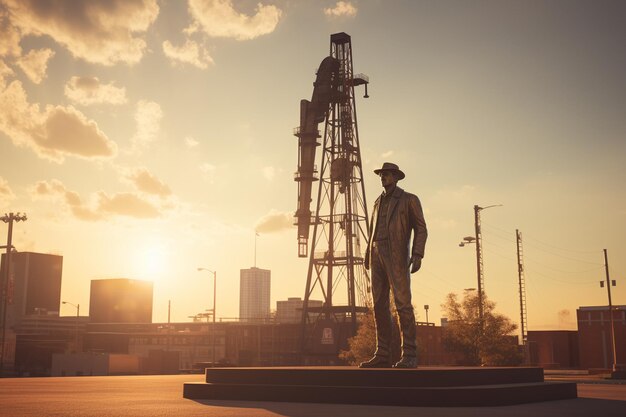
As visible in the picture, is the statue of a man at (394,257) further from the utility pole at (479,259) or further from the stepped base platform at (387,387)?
the utility pole at (479,259)

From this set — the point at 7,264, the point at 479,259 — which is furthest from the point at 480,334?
the point at 7,264

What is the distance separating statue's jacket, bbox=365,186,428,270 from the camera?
1488cm

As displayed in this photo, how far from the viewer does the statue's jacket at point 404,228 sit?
14875mm

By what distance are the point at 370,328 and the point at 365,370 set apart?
38624 millimetres

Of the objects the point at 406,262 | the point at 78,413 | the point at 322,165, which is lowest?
the point at 78,413

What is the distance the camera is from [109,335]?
140625 millimetres

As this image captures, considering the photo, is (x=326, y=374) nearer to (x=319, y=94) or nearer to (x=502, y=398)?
(x=502, y=398)

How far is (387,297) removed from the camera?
Answer: 15.4 m

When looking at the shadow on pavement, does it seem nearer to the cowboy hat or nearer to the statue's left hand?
the statue's left hand

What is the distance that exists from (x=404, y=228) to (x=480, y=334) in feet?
115

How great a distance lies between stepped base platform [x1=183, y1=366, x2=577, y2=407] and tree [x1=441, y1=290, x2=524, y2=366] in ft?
105

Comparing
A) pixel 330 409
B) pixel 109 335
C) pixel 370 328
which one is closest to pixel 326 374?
pixel 330 409

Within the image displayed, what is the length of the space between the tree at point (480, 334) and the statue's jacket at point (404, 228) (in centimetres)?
3450

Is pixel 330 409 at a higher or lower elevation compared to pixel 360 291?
lower
